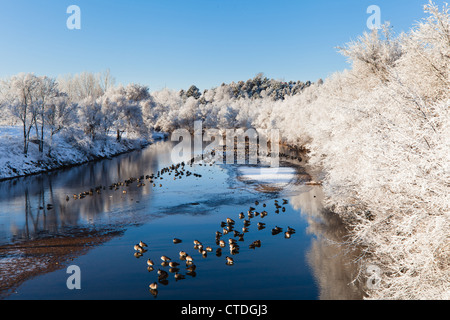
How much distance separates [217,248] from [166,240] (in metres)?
2.88

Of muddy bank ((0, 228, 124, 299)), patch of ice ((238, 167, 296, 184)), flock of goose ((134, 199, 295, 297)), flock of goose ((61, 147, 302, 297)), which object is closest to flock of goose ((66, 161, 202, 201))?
flock of goose ((61, 147, 302, 297))

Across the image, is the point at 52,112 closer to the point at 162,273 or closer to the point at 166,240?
the point at 166,240

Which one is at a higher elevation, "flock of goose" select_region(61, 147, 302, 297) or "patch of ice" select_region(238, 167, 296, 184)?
"patch of ice" select_region(238, 167, 296, 184)

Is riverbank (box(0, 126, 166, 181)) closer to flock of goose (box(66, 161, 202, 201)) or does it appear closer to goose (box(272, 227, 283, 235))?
flock of goose (box(66, 161, 202, 201))

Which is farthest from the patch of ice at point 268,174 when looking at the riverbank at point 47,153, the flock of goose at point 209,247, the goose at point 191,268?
the riverbank at point 47,153

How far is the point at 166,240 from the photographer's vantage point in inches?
616

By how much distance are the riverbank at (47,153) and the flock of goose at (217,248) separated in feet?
85.5

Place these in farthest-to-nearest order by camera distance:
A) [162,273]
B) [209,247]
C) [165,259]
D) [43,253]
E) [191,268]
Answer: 1. [209,247]
2. [43,253]
3. [165,259]
4. [191,268]
5. [162,273]

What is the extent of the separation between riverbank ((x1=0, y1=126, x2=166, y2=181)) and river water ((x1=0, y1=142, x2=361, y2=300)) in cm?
438

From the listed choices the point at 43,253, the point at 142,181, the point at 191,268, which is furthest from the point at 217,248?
the point at 142,181

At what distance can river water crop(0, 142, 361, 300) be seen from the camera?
438 inches
